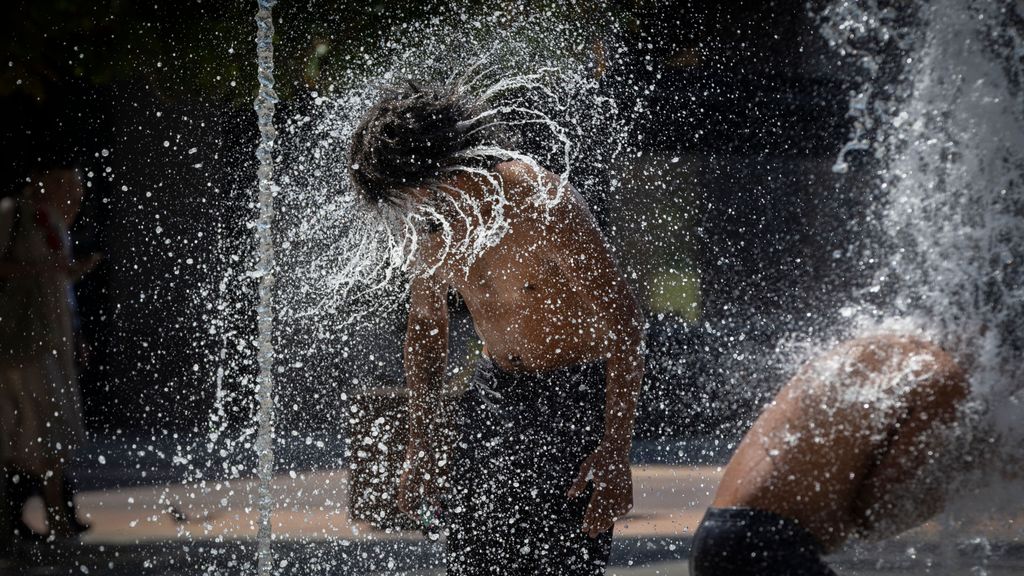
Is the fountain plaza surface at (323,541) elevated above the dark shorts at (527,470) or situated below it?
below

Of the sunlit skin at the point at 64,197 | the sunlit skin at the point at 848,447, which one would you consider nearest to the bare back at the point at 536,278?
the sunlit skin at the point at 848,447

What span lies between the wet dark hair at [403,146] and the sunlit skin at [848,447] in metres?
1.13

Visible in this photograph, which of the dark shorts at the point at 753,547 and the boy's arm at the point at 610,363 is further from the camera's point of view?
the boy's arm at the point at 610,363

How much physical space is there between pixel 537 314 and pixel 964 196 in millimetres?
1099

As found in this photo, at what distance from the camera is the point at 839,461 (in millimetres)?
1821

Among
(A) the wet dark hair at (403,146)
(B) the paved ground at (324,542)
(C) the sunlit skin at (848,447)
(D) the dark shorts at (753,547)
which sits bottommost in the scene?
(B) the paved ground at (324,542)

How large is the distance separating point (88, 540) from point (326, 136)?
1.83 meters

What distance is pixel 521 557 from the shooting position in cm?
241

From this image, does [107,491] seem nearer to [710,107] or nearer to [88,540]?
[88,540]

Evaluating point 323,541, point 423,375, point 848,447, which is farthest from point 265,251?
point 848,447

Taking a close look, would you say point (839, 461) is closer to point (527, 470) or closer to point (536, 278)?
point (527, 470)

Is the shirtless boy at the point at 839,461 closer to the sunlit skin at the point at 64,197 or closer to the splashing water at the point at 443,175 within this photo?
the splashing water at the point at 443,175

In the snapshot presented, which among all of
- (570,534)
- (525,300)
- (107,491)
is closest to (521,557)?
(570,534)

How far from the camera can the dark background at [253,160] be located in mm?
3395
